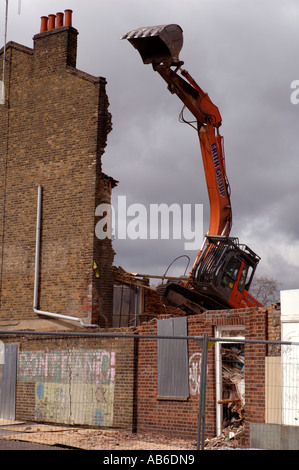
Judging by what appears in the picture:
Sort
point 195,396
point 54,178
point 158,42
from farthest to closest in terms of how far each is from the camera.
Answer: point 54,178 → point 158,42 → point 195,396

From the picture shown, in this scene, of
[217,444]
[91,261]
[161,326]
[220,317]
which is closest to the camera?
[217,444]

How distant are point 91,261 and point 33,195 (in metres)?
3.00

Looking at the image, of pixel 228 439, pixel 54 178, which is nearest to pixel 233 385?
pixel 228 439

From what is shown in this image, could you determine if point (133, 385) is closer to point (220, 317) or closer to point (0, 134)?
point (220, 317)

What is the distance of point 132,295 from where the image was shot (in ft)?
62.4

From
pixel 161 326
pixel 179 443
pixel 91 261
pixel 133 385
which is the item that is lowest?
pixel 179 443

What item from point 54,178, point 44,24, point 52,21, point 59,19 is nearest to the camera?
point 54,178

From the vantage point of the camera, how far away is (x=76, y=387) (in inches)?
632

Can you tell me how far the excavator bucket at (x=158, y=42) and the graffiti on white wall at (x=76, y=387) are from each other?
24.7ft

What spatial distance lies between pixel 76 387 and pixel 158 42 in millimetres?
8885

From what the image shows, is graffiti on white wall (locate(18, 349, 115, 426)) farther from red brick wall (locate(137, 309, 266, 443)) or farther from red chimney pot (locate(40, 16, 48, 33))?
red chimney pot (locate(40, 16, 48, 33))

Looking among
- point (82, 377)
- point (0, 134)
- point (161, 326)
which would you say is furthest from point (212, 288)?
point (0, 134)

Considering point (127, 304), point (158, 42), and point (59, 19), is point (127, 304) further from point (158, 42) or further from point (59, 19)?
point (59, 19)

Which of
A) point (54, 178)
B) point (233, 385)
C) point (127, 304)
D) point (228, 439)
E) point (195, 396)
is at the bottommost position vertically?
point (228, 439)
